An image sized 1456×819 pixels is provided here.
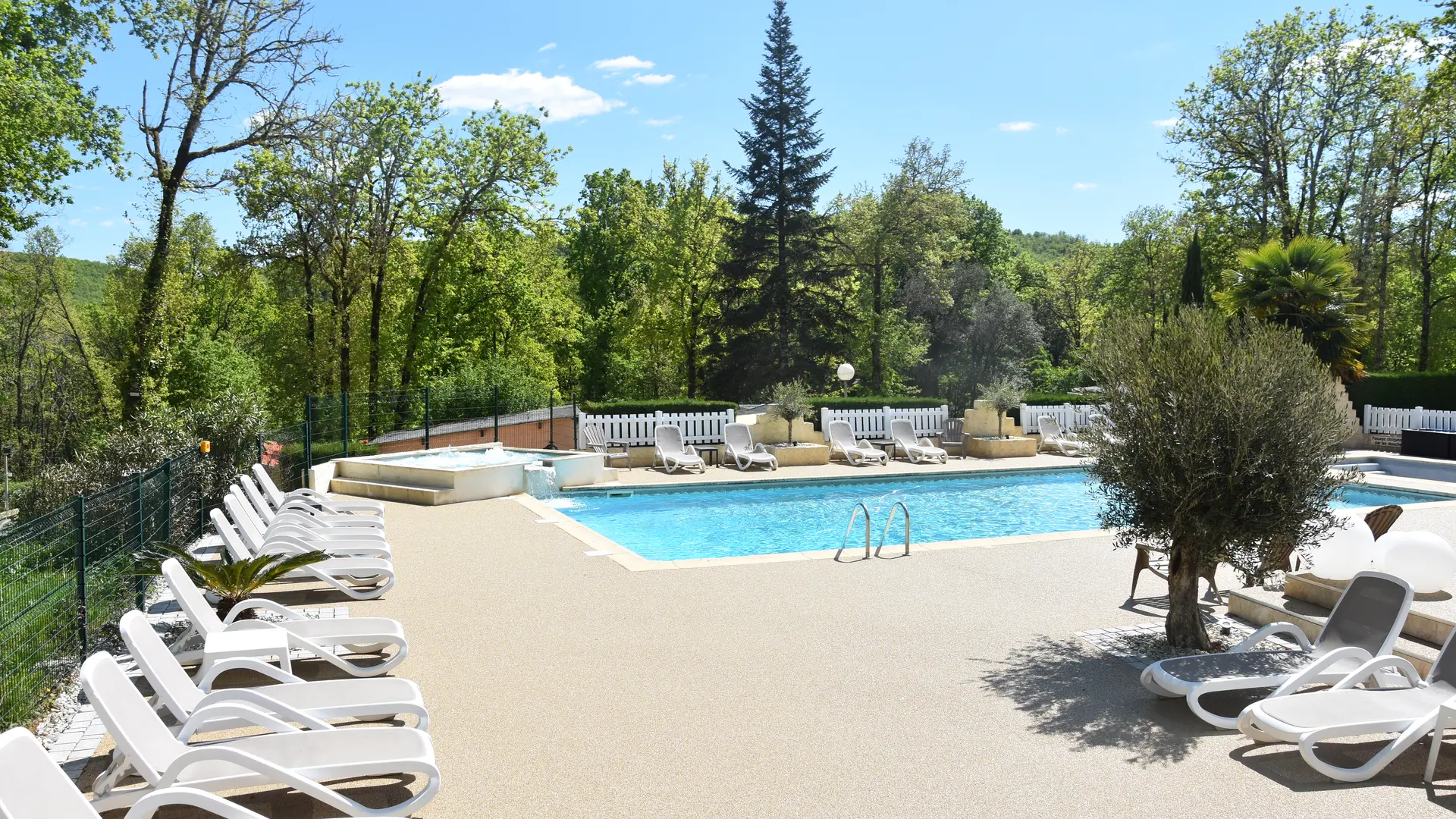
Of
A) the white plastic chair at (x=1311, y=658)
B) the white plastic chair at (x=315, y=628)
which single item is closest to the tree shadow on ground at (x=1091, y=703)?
the white plastic chair at (x=1311, y=658)

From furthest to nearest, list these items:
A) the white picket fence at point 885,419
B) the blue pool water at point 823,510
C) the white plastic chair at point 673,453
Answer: the white picket fence at point 885,419, the white plastic chair at point 673,453, the blue pool water at point 823,510

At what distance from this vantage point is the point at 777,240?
32312 millimetres

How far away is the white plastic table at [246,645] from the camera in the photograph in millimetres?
4812


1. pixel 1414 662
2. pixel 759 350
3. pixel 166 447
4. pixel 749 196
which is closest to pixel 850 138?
pixel 749 196

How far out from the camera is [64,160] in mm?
18641

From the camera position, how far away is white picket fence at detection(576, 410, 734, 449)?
60.6ft

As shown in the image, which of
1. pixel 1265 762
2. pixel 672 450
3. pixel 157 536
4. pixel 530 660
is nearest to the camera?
pixel 1265 762

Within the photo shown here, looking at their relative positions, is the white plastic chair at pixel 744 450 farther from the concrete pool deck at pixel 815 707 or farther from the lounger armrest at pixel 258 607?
the lounger armrest at pixel 258 607

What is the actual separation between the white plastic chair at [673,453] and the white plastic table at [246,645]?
12.0 metres

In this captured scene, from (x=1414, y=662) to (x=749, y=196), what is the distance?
1129 inches

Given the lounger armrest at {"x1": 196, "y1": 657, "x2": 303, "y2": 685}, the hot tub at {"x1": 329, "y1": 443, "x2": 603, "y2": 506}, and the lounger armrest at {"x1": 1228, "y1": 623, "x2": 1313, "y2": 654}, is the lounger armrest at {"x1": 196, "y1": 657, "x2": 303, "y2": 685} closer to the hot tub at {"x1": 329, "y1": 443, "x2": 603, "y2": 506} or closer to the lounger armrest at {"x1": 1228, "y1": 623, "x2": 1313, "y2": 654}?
the lounger armrest at {"x1": 1228, "y1": 623, "x2": 1313, "y2": 654}

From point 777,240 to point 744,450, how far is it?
15991 millimetres

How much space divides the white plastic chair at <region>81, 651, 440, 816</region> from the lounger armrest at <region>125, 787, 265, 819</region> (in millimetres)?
140

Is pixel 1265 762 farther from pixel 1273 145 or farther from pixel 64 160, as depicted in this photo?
pixel 1273 145
